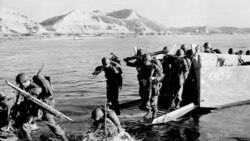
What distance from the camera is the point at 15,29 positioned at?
156 m

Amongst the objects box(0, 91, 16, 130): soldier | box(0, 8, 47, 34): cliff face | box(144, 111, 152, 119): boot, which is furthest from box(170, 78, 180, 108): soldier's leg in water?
box(0, 8, 47, 34): cliff face

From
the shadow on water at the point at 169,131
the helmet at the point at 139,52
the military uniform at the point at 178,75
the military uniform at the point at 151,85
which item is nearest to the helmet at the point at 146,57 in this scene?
the military uniform at the point at 151,85

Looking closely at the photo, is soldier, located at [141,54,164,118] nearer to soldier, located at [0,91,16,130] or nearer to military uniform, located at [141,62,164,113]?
military uniform, located at [141,62,164,113]

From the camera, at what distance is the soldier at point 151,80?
1023 cm

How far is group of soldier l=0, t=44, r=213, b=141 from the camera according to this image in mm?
8086

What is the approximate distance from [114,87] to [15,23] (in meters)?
161

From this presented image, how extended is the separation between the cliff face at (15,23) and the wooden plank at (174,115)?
141789 millimetres

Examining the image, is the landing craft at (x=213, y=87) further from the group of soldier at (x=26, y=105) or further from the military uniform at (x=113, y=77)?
the group of soldier at (x=26, y=105)

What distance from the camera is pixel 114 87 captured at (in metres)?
11.1

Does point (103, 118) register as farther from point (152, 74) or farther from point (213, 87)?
point (213, 87)

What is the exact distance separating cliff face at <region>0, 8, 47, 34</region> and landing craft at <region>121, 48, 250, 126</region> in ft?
463

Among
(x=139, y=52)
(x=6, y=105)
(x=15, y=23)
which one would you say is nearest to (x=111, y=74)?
(x=139, y=52)

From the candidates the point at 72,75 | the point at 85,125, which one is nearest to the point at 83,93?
the point at 85,125

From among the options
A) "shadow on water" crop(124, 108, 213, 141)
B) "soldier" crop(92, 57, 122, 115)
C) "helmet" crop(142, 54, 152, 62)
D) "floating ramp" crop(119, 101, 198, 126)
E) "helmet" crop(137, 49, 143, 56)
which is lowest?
"shadow on water" crop(124, 108, 213, 141)
